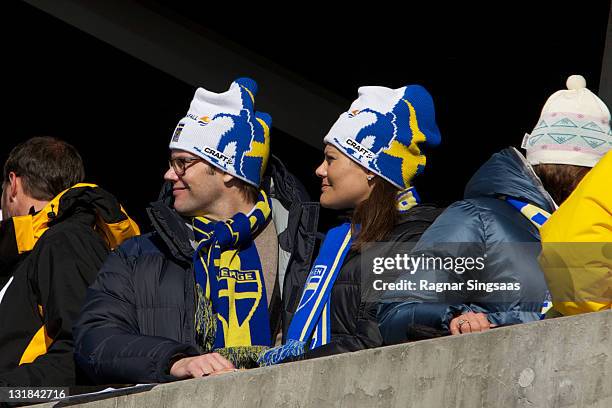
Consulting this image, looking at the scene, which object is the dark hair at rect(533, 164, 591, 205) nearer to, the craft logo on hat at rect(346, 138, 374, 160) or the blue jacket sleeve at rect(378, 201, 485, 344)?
the blue jacket sleeve at rect(378, 201, 485, 344)

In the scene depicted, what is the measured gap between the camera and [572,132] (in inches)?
158

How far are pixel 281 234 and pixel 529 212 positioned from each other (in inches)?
43.2

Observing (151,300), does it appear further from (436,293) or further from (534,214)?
(534,214)

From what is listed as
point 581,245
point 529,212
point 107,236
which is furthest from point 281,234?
point 581,245

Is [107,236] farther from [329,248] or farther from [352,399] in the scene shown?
[352,399]

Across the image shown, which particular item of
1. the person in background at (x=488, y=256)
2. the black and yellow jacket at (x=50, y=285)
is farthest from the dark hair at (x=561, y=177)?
the black and yellow jacket at (x=50, y=285)

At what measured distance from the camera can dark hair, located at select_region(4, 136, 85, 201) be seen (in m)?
4.82

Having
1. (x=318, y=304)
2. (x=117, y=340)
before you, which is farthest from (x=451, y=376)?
(x=117, y=340)

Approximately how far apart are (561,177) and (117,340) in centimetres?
142

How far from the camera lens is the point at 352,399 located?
134 inches

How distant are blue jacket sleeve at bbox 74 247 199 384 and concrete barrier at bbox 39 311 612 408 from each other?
497 mm

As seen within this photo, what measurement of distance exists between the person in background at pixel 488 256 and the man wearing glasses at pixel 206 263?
0.59 m

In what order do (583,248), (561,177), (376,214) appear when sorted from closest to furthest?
1. (583,248)
2. (561,177)
3. (376,214)

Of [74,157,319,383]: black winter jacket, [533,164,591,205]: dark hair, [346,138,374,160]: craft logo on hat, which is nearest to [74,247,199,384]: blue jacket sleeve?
[74,157,319,383]: black winter jacket
